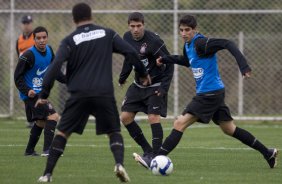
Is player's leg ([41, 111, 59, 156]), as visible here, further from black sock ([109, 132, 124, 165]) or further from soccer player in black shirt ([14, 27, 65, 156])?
black sock ([109, 132, 124, 165])

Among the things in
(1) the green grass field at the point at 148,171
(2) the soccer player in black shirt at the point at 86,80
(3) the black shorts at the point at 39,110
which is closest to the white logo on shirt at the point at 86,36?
(2) the soccer player in black shirt at the point at 86,80

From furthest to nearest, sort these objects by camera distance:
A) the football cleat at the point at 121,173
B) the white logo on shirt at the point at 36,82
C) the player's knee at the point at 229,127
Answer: the white logo on shirt at the point at 36,82 < the player's knee at the point at 229,127 < the football cleat at the point at 121,173

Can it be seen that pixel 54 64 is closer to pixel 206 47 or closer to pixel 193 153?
pixel 206 47

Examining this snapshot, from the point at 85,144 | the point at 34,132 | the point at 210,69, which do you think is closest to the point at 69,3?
the point at 85,144

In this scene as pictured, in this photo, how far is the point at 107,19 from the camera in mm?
20234

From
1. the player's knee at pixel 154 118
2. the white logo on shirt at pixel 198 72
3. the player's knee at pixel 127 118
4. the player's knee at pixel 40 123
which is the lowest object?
the player's knee at pixel 40 123

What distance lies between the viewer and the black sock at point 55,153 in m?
8.71

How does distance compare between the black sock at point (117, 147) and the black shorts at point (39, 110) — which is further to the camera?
the black shorts at point (39, 110)

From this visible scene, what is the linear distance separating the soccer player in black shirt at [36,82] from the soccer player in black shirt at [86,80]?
301 cm

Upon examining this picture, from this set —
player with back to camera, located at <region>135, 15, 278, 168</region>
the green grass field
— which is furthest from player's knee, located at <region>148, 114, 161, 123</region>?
player with back to camera, located at <region>135, 15, 278, 168</region>

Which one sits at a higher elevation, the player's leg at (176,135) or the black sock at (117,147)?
the black sock at (117,147)

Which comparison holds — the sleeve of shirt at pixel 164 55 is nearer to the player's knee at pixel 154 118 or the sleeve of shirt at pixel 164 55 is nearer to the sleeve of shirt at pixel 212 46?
the player's knee at pixel 154 118

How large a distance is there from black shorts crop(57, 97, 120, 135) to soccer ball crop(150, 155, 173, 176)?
85 cm

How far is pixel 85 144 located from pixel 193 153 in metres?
2.20
